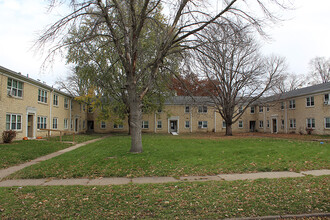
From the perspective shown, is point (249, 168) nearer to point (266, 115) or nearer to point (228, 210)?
point (228, 210)

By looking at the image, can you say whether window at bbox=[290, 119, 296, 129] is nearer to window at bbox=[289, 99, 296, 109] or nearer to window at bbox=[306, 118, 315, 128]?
window at bbox=[289, 99, 296, 109]

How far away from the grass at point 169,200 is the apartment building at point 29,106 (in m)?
14.1

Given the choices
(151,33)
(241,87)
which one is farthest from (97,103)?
(151,33)

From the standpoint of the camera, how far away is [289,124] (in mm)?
32312

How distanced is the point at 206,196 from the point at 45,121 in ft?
75.7

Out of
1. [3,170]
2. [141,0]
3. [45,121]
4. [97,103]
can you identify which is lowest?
[3,170]

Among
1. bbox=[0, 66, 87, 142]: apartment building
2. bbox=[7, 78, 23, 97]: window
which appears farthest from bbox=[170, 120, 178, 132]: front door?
bbox=[7, 78, 23, 97]: window

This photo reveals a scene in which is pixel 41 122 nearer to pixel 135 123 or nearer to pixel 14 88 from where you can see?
pixel 14 88

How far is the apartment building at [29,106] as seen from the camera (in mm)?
17062

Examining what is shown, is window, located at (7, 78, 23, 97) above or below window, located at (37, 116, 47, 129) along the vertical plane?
above

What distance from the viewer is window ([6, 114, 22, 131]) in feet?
57.6

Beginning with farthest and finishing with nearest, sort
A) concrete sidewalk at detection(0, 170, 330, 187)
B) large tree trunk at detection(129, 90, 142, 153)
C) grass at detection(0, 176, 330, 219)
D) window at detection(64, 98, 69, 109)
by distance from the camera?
window at detection(64, 98, 69, 109) → large tree trunk at detection(129, 90, 142, 153) → concrete sidewalk at detection(0, 170, 330, 187) → grass at detection(0, 176, 330, 219)

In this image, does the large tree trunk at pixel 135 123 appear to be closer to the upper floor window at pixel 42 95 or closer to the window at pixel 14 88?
the window at pixel 14 88

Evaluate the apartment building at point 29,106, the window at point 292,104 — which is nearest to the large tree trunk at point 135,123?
the apartment building at point 29,106
